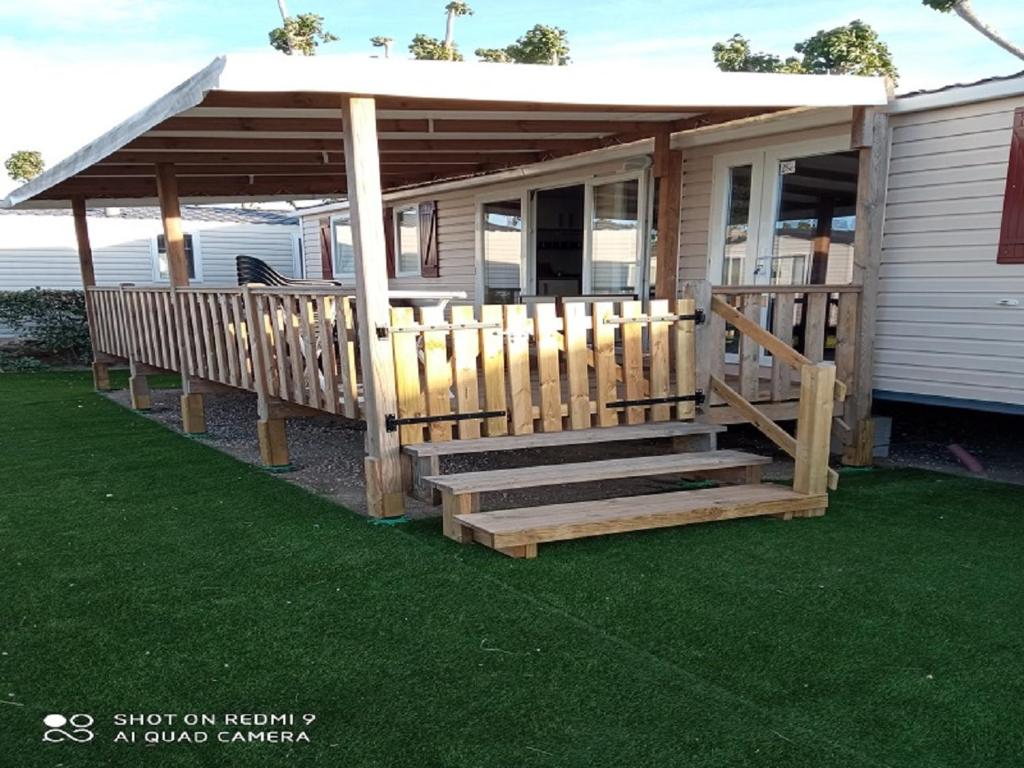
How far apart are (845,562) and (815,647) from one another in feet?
3.18

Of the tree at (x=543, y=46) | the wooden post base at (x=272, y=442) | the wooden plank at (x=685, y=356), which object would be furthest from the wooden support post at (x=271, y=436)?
the tree at (x=543, y=46)

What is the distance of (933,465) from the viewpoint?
5711mm

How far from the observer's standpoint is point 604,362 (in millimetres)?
4695

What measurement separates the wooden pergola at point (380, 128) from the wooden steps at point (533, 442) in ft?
0.49

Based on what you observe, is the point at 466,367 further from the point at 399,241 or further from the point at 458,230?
the point at 399,241

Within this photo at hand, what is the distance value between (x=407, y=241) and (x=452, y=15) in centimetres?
2694

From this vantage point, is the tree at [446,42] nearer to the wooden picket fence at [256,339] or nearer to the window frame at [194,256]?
the window frame at [194,256]

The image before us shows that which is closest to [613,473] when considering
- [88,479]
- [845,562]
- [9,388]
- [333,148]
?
[845,562]

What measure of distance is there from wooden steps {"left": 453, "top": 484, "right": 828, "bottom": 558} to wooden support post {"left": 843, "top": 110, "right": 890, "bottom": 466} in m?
1.57

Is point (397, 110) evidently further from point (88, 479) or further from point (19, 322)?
point (19, 322)

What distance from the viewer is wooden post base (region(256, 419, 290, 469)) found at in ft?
18.3

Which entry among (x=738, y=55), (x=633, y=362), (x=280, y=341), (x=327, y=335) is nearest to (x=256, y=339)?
(x=280, y=341)

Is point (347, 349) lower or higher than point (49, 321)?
higher

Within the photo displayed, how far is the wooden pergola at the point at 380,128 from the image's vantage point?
381 cm
